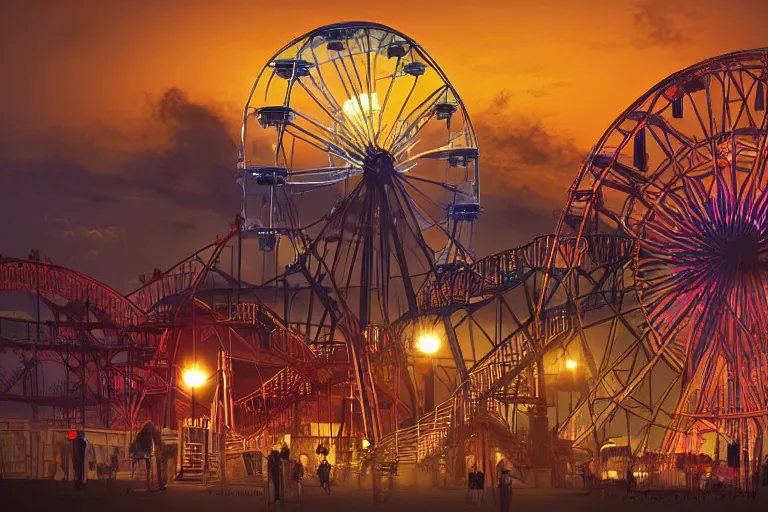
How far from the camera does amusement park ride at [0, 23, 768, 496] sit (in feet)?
122

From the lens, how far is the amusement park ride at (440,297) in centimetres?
3712

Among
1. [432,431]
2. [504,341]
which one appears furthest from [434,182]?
[432,431]

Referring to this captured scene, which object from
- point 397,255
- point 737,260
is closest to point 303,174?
point 397,255

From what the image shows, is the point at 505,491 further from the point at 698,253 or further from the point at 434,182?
the point at 434,182

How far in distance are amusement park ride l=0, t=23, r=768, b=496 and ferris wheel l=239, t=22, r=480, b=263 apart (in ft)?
0.33

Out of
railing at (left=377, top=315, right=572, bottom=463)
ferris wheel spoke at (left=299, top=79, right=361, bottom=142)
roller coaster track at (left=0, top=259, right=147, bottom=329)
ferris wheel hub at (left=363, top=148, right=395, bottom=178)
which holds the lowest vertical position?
railing at (left=377, top=315, right=572, bottom=463)

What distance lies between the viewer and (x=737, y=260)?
120 feet

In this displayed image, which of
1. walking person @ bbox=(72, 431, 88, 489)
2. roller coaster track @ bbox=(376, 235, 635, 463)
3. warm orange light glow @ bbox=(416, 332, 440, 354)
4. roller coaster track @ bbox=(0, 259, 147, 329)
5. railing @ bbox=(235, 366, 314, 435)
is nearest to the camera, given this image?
walking person @ bbox=(72, 431, 88, 489)

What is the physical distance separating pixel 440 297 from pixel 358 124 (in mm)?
8328

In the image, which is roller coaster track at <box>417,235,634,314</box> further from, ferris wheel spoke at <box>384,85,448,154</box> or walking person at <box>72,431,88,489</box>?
walking person at <box>72,431,88,489</box>

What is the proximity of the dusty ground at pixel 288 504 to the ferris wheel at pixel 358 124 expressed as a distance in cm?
1836

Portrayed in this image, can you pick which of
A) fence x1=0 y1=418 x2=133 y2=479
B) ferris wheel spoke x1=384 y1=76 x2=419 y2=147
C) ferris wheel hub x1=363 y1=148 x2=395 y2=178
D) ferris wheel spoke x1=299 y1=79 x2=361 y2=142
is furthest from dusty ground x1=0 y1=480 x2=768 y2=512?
ferris wheel spoke x1=384 y1=76 x2=419 y2=147

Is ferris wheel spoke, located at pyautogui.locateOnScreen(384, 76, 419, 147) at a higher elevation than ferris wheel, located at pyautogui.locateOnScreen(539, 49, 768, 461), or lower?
higher

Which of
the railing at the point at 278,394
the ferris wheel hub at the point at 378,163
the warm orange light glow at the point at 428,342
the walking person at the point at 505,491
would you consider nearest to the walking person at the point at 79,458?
the walking person at the point at 505,491
